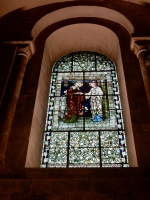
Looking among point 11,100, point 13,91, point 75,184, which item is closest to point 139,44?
point 13,91

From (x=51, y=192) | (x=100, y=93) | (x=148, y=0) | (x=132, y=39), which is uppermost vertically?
(x=148, y=0)

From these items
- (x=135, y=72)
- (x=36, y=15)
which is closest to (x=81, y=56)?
(x=36, y=15)

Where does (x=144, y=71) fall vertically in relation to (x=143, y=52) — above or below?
below

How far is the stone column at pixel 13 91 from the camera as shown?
4.57m

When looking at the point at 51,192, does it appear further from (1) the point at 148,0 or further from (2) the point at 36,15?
(1) the point at 148,0

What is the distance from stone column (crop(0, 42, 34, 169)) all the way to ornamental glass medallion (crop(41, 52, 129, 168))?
3.13ft

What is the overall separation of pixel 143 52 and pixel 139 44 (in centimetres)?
32

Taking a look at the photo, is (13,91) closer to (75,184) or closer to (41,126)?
(41,126)

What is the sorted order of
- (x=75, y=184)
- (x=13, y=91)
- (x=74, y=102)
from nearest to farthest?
(x=75, y=184), (x=13, y=91), (x=74, y=102)

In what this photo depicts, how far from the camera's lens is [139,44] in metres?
6.30

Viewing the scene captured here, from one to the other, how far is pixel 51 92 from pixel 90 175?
2.88 metres

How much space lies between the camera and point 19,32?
688cm

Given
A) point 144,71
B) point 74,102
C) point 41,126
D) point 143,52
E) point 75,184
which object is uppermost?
point 143,52

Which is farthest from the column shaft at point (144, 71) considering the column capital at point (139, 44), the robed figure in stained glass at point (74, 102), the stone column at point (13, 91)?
the stone column at point (13, 91)
